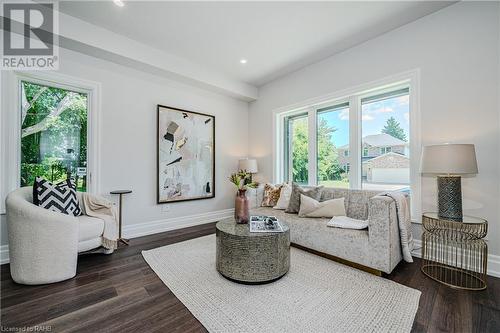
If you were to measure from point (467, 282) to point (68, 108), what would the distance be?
5.12 metres

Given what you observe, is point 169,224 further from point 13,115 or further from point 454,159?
point 454,159

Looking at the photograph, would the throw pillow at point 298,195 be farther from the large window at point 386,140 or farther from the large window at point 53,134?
the large window at point 53,134

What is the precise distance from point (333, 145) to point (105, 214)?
3534 mm

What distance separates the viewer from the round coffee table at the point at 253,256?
6.41 ft

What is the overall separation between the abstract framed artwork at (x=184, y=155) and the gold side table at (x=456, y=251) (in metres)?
3.41

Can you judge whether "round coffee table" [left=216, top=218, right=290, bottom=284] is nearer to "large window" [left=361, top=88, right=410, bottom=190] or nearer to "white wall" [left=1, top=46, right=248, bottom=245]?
"large window" [left=361, top=88, right=410, bottom=190]

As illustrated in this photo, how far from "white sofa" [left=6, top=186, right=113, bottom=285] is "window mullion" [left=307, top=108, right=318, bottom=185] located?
3464 millimetres

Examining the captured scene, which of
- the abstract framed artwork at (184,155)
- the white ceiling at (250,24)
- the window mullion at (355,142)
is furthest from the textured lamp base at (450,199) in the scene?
the abstract framed artwork at (184,155)

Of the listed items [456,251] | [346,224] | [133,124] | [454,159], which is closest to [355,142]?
[454,159]

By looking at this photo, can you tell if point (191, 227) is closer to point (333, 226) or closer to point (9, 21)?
point (333, 226)

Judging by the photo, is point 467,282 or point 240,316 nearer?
point 240,316

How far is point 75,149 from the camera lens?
121 inches

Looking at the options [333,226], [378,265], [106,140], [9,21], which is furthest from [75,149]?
[378,265]

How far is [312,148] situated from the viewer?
4.02 m
